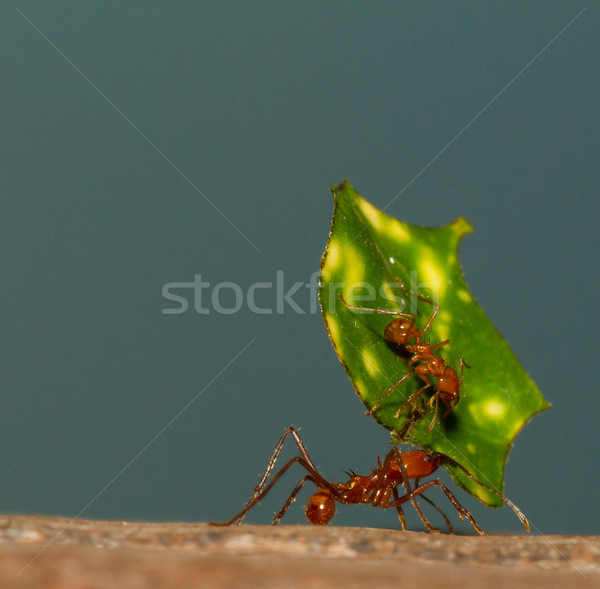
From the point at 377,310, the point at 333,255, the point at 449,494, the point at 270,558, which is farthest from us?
the point at 449,494

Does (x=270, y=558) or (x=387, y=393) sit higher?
(x=387, y=393)

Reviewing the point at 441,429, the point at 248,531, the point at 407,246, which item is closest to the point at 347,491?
the point at 441,429

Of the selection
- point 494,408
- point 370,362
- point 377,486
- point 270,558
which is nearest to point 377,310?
point 370,362

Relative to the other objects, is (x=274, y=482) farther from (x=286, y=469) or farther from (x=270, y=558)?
(x=270, y=558)

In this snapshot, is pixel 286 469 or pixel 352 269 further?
pixel 286 469

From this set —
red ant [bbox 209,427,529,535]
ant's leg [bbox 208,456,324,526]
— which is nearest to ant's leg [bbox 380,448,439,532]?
red ant [bbox 209,427,529,535]

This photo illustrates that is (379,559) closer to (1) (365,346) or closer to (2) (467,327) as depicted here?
(1) (365,346)

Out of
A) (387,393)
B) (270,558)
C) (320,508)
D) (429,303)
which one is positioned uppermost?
(429,303)
